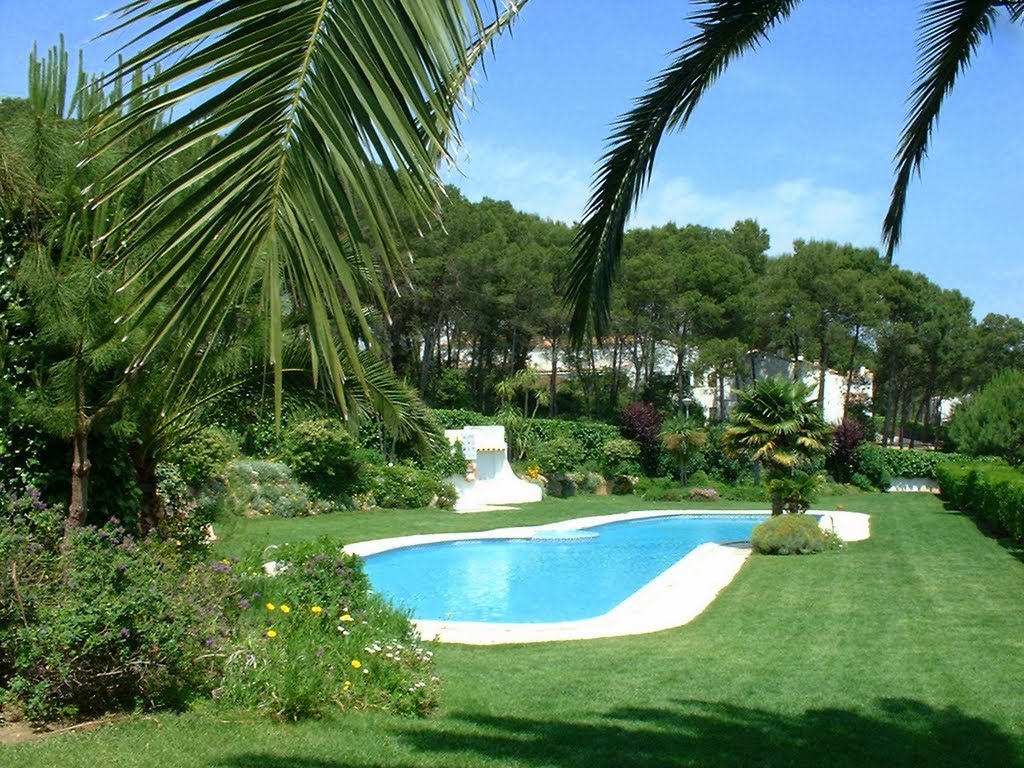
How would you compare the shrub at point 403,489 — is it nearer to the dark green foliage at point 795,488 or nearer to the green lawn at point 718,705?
the dark green foliage at point 795,488

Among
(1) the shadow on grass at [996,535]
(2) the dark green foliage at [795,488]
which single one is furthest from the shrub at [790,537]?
(1) the shadow on grass at [996,535]

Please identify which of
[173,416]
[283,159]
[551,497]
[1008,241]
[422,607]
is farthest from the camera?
[551,497]

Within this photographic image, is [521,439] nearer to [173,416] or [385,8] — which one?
[173,416]

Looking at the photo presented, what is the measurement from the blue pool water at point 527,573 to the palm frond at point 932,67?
817 cm

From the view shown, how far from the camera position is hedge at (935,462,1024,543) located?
17594mm

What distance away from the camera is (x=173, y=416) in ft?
27.0

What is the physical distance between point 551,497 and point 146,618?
25.6 m

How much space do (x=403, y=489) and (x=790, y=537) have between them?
10255mm

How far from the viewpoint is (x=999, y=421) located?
34.8m

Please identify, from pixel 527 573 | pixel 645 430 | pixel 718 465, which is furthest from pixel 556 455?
pixel 527 573

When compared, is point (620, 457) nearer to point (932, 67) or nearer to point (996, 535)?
point (996, 535)

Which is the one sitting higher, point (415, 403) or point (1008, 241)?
point (1008, 241)

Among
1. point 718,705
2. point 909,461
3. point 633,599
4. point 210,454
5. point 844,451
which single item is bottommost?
point 633,599

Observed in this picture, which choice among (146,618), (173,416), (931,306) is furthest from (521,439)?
(146,618)
